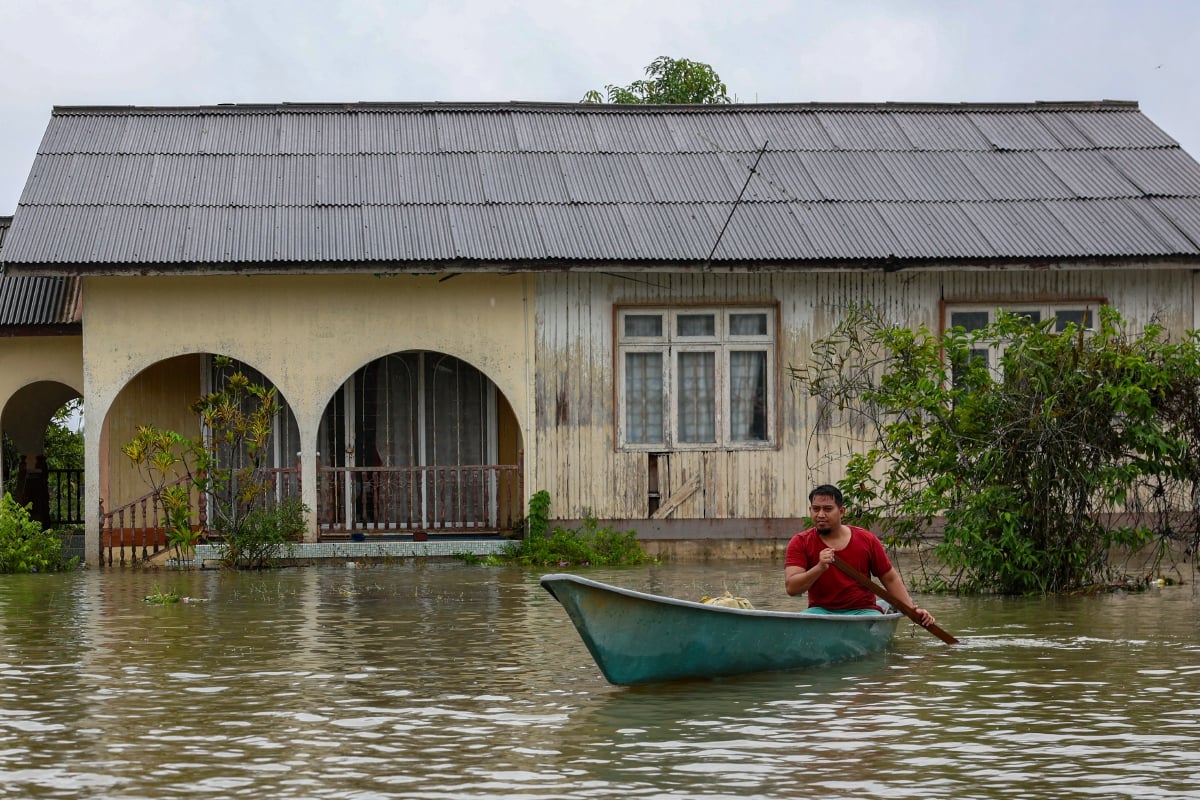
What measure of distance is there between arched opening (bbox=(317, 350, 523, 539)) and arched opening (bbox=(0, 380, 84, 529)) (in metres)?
5.40

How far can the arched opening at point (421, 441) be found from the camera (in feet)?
66.1

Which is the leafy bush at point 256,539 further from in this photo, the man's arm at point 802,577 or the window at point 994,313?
the man's arm at point 802,577

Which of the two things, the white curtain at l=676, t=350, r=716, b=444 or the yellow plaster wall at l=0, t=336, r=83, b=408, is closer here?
the white curtain at l=676, t=350, r=716, b=444

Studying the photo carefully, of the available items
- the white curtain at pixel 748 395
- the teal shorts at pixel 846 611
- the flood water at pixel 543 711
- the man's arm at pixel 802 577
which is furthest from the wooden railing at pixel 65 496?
the man's arm at pixel 802 577

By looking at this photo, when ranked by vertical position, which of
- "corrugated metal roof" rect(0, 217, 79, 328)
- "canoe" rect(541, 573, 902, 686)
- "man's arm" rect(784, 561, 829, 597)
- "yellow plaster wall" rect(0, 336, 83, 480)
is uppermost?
"corrugated metal roof" rect(0, 217, 79, 328)

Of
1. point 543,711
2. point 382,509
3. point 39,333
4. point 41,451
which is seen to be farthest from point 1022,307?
point 41,451

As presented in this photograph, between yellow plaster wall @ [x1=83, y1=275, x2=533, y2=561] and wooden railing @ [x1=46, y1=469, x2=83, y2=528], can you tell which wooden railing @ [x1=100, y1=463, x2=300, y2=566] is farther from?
wooden railing @ [x1=46, y1=469, x2=83, y2=528]

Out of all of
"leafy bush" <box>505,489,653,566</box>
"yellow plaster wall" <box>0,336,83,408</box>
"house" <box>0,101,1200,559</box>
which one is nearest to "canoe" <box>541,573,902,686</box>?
"leafy bush" <box>505,489,653,566</box>

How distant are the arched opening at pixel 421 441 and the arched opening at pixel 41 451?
5.40m

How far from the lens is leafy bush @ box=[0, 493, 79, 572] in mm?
18406

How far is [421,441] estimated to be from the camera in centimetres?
2069

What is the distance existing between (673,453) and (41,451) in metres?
11.5

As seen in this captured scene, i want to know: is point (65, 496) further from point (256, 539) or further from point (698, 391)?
point (698, 391)

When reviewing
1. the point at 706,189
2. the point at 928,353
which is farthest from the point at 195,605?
the point at 706,189
